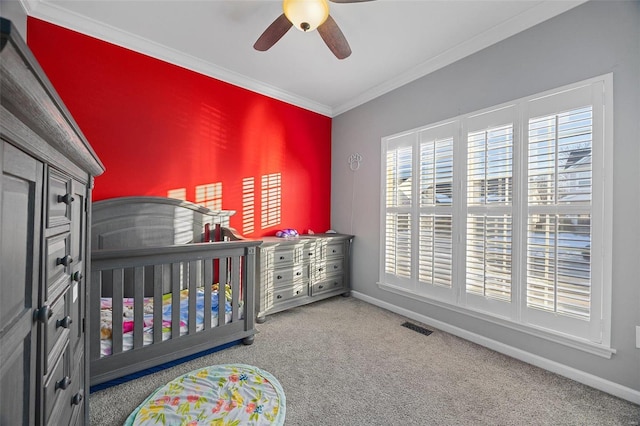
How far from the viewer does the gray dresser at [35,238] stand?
45 cm

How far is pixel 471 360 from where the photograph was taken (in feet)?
6.48

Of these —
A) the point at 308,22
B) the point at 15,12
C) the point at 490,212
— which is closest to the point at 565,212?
the point at 490,212

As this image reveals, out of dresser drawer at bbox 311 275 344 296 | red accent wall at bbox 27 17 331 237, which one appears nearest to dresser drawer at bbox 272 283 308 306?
dresser drawer at bbox 311 275 344 296

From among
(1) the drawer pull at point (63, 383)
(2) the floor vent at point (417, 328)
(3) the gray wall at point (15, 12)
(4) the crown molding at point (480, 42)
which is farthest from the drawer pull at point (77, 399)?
(4) the crown molding at point (480, 42)

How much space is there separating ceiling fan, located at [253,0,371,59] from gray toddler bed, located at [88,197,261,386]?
1.53 meters

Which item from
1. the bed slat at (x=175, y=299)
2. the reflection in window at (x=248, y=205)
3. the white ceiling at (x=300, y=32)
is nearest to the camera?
the bed slat at (x=175, y=299)

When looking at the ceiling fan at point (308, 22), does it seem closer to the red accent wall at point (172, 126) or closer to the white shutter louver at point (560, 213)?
the red accent wall at point (172, 126)

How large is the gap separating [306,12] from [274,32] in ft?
1.33

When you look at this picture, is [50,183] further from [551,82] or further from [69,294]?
[551,82]

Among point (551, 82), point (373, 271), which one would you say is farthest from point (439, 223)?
point (551, 82)

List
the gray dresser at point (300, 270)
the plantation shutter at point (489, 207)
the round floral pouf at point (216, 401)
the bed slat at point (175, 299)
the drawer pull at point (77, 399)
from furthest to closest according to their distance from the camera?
the gray dresser at point (300, 270) → the plantation shutter at point (489, 207) → the bed slat at point (175, 299) → the round floral pouf at point (216, 401) → the drawer pull at point (77, 399)

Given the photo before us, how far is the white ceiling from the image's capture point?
193 centimetres

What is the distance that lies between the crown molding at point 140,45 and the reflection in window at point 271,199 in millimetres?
989

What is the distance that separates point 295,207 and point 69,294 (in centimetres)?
266
